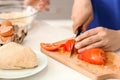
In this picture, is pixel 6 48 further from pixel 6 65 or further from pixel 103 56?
pixel 103 56

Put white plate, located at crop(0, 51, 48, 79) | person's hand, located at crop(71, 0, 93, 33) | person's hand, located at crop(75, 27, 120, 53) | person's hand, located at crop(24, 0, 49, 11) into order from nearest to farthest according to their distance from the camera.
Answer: white plate, located at crop(0, 51, 48, 79) → person's hand, located at crop(75, 27, 120, 53) → person's hand, located at crop(71, 0, 93, 33) → person's hand, located at crop(24, 0, 49, 11)

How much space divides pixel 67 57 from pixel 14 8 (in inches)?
21.9

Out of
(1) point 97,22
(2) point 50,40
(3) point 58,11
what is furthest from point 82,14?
(3) point 58,11

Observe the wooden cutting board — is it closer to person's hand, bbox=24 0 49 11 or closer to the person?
the person

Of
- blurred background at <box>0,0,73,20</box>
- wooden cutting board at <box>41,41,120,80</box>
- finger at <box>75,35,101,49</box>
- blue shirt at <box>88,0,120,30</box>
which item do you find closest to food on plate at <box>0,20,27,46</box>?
wooden cutting board at <box>41,41,120,80</box>

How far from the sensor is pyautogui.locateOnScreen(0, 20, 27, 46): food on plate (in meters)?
1.10

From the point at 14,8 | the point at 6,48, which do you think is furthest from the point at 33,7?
the point at 6,48

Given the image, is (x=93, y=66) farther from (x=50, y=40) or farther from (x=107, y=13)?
(x=107, y=13)

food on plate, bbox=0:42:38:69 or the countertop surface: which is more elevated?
food on plate, bbox=0:42:38:69

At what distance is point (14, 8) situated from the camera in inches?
59.0

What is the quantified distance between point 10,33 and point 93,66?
0.34m

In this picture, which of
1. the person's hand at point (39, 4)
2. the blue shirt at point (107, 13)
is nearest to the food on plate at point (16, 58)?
the person's hand at point (39, 4)

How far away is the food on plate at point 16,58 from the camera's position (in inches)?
36.0

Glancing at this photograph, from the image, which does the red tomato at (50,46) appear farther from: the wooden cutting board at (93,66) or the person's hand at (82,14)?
the person's hand at (82,14)
